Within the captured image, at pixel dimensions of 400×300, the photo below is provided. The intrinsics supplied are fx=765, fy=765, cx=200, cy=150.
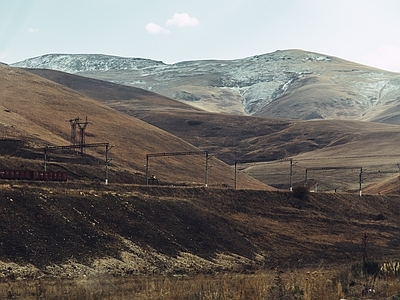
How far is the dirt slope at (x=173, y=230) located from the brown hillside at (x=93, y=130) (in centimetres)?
2528

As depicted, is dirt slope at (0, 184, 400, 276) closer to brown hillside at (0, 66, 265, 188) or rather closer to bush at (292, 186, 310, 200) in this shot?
bush at (292, 186, 310, 200)

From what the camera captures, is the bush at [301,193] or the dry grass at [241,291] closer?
the dry grass at [241,291]

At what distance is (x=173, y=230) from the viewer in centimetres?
6756

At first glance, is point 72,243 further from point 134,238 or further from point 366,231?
point 366,231

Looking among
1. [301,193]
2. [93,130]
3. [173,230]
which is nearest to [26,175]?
[173,230]

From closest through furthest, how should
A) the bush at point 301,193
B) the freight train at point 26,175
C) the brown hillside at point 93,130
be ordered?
the freight train at point 26,175
the bush at point 301,193
the brown hillside at point 93,130

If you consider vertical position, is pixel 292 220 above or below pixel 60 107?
below

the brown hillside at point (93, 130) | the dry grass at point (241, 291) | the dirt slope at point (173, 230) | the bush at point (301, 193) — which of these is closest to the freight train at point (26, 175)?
the dirt slope at point (173, 230)

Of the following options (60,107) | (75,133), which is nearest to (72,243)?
(75,133)

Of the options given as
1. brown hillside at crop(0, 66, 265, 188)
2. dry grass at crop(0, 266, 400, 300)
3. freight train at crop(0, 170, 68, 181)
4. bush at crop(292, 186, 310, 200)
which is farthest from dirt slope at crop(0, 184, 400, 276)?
brown hillside at crop(0, 66, 265, 188)

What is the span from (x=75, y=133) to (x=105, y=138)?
865 cm

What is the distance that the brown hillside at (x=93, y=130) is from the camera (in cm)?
12500

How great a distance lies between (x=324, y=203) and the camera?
97000 millimetres

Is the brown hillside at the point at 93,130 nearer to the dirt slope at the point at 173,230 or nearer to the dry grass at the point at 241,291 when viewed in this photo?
the dirt slope at the point at 173,230
